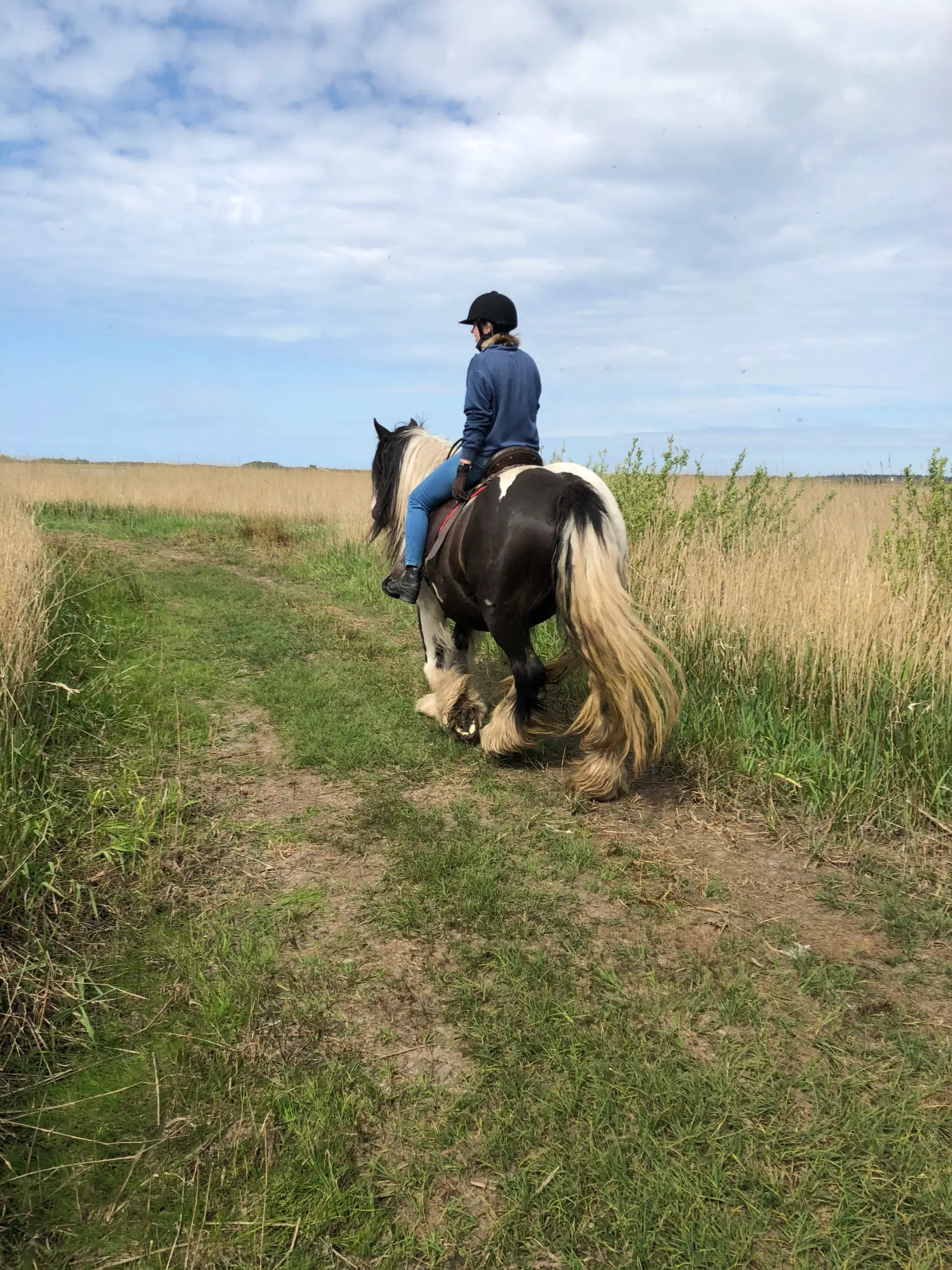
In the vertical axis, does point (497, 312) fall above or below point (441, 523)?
above

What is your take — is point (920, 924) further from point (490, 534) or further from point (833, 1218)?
point (490, 534)

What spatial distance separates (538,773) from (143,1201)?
10.5 feet

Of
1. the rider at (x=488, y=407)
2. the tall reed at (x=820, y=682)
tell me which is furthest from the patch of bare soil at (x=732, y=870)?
the rider at (x=488, y=407)

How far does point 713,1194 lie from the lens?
201 cm

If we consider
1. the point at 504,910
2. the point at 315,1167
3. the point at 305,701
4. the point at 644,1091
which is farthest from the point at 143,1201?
the point at 305,701

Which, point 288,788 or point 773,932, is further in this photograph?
point 288,788

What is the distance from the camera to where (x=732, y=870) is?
372 cm

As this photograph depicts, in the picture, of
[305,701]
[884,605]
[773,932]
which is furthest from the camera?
[305,701]

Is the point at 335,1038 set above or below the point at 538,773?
below

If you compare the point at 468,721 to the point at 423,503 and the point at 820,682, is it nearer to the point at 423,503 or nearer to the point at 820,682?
the point at 423,503

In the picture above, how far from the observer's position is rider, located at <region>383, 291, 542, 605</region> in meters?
4.80

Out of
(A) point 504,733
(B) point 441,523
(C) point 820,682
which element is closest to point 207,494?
(B) point 441,523

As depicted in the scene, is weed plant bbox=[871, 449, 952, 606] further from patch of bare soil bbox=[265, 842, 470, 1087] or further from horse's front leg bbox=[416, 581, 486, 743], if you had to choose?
patch of bare soil bbox=[265, 842, 470, 1087]

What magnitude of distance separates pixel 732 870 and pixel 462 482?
9.20 feet
